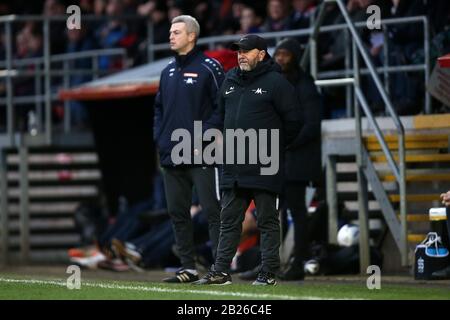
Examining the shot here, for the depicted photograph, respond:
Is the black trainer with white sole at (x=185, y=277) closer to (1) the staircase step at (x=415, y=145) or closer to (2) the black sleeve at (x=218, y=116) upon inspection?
(2) the black sleeve at (x=218, y=116)

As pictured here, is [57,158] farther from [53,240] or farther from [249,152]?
[249,152]

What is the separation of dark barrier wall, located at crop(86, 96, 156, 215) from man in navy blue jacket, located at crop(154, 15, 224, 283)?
7.11 metres

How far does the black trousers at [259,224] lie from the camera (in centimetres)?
1195

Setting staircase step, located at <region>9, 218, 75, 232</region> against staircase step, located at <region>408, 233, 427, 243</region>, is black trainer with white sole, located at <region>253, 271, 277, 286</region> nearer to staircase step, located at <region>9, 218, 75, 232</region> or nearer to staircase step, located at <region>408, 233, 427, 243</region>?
staircase step, located at <region>408, 233, 427, 243</region>

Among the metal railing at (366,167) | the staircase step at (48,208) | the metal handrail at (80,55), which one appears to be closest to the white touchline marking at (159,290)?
the metal railing at (366,167)

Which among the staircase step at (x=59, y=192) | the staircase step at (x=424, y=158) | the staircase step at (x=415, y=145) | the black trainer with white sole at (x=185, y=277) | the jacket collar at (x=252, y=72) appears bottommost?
the black trainer with white sole at (x=185, y=277)

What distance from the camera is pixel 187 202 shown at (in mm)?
12797

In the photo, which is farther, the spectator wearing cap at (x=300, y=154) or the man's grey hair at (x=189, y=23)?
the spectator wearing cap at (x=300, y=154)

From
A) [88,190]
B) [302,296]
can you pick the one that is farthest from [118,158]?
[302,296]

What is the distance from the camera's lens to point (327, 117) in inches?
651

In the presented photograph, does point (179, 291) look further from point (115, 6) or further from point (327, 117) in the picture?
point (115, 6)

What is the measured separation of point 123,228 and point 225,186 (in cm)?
674

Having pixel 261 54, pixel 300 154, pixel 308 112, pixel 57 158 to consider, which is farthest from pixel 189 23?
pixel 57 158
